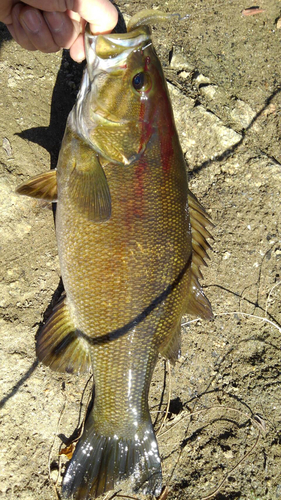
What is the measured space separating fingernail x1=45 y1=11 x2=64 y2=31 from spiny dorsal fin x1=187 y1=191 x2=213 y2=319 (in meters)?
1.39

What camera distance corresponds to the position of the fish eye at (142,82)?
7.09ft

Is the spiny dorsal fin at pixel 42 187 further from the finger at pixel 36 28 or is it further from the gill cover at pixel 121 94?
the finger at pixel 36 28

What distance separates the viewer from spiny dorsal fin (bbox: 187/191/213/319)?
2.50 meters

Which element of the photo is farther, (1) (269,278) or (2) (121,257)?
(1) (269,278)

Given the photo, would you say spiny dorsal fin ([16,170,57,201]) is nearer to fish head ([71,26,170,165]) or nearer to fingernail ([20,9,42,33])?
fish head ([71,26,170,165])

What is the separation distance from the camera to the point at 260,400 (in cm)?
312

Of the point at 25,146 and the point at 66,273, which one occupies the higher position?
the point at 25,146

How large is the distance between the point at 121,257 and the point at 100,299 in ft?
0.98

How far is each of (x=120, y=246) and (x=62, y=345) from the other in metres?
0.86

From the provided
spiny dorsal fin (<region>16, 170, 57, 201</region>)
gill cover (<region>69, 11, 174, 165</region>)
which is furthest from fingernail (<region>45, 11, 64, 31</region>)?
spiny dorsal fin (<region>16, 170, 57, 201</region>)

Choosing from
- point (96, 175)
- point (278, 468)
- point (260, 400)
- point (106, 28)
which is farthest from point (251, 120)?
point (278, 468)

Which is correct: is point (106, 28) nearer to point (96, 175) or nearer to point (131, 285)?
point (96, 175)

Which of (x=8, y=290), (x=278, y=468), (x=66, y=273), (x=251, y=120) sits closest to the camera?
(x=66, y=273)

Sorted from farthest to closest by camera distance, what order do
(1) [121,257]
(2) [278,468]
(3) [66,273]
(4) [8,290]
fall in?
(2) [278,468]
(4) [8,290]
(3) [66,273]
(1) [121,257]
